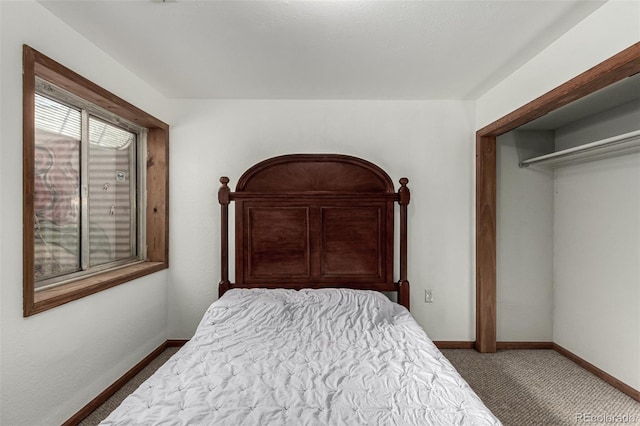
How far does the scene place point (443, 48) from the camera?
76.4 inches

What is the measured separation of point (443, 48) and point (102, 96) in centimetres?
227

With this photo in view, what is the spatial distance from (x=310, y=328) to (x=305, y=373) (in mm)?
576

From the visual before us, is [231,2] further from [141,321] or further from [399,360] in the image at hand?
[141,321]

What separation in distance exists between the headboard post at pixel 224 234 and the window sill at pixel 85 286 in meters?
0.58

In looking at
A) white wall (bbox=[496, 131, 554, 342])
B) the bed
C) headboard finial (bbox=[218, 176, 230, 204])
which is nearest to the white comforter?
the bed

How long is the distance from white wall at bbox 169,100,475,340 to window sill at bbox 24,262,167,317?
1.34 feet

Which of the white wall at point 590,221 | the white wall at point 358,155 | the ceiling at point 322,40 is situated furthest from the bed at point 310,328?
the white wall at point 590,221

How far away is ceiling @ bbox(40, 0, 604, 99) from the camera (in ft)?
5.12

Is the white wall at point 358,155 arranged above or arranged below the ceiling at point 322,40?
below

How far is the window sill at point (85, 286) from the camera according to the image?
1602mm

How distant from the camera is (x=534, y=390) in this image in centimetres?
219

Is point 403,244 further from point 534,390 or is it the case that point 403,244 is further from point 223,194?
point 223,194

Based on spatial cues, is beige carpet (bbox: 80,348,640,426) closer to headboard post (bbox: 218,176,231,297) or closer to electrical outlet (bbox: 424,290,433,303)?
electrical outlet (bbox: 424,290,433,303)

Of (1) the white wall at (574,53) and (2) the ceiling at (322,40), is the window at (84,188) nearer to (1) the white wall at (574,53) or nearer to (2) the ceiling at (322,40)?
(2) the ceiling at (322,40)
